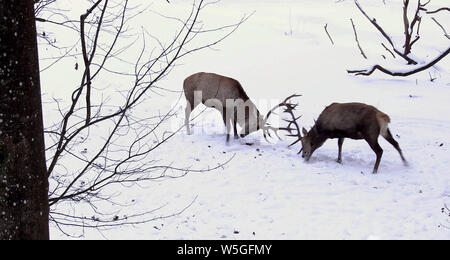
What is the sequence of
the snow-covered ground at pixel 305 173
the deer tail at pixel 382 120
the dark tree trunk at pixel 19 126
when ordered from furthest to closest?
the deer tail at pixel 382 120, the snow-covered ground at pixel 305 173, the dark tree trunk at pixel 19 126

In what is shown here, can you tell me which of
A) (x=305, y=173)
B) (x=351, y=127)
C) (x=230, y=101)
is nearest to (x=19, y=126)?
(x=305, y=173)

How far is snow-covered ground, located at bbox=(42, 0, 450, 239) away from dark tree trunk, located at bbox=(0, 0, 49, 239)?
399 centimetres

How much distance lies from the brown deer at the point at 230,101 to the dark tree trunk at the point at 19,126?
282 inches

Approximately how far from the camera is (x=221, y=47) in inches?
678

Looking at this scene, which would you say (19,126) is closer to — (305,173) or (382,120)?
(305,173)

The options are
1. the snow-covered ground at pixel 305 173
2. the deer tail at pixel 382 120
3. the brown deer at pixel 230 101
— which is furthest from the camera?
the brown deer at pixel 230 101

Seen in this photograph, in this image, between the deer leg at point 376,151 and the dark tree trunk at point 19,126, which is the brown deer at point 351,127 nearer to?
the deer leg at point 376,151

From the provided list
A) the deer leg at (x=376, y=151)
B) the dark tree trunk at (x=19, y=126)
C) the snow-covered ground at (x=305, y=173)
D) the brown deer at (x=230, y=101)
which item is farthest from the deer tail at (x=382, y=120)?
the dark tree trunk at (x=19, y=126)

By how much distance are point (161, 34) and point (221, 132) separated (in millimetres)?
8455

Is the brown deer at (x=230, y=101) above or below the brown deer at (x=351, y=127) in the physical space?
above

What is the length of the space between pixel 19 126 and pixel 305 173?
20.8 feet

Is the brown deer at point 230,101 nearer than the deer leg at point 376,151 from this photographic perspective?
No

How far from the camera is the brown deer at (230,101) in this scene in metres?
9.61

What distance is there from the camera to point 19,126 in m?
2.36
